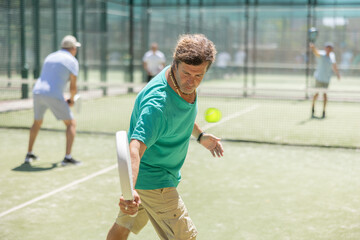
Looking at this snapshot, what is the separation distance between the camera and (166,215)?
2.84 metres

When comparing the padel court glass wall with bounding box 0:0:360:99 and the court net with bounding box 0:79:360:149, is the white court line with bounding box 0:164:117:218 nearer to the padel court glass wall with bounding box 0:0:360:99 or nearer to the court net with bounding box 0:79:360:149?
the court net with bounding box 0:79:360:149

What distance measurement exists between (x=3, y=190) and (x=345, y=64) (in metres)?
16.7

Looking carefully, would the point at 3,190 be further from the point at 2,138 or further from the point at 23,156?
the point at 2,138

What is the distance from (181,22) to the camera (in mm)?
20109

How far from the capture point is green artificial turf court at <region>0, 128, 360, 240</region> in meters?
4.43

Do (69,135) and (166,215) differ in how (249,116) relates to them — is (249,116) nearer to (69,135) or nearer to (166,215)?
(69,135)

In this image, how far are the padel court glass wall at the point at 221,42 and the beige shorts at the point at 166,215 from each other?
251 inches

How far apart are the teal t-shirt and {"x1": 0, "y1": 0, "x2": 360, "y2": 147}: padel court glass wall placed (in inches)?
249

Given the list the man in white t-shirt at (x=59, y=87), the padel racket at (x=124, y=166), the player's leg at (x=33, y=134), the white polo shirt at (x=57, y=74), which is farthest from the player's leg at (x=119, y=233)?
the player's leg at (x=33, y=134)

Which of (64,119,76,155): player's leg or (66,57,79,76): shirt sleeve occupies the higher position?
(66,57,79,76): shirt sleeve

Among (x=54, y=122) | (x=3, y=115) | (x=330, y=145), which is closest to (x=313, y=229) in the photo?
(x=330, y=145)

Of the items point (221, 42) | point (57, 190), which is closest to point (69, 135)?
point (57, 190)

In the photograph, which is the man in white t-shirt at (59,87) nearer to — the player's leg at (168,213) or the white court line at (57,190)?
the white court line at (57,190)

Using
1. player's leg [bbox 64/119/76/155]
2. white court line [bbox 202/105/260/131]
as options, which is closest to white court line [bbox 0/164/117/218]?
player's leg [bbox 64/119/76/155]
